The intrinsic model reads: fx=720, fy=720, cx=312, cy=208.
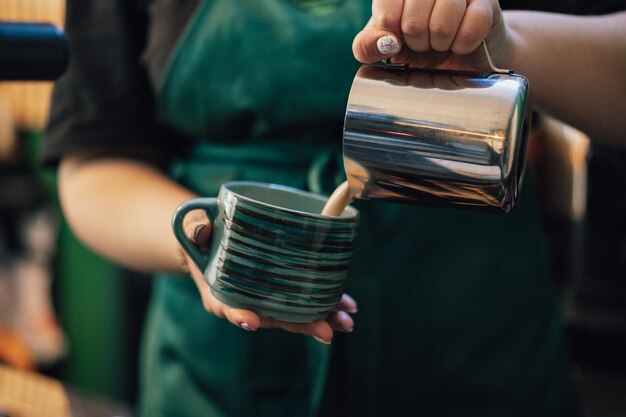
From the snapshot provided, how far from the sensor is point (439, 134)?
18.4 inches

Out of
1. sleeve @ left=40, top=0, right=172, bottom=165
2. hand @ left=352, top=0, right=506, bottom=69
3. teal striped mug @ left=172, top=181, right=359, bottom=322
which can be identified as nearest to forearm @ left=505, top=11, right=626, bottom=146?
hand @ left=352, top=0, right=506, bottom=69

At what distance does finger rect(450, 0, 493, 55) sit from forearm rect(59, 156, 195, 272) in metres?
0.33

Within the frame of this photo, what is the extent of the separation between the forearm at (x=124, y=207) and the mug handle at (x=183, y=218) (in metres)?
0.09

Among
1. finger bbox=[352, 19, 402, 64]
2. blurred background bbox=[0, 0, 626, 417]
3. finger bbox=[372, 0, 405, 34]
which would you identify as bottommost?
blurred background bbox=[0, 0, 626, 417]

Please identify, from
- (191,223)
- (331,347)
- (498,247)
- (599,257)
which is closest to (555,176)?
(599,257)

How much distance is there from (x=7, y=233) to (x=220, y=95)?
167 centimetres

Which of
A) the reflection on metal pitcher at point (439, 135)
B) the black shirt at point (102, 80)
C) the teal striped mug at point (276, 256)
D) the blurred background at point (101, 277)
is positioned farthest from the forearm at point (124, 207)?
the blurred background at point (101, 277)

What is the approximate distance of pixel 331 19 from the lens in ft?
2.33

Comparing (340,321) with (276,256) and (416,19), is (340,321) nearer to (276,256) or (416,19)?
(276,256)

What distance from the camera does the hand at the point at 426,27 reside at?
458 mm

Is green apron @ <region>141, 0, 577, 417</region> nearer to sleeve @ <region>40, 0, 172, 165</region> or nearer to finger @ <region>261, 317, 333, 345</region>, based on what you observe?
sleeve @ <region>40, 0, 172, 165</region>

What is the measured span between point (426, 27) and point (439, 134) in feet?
0.23

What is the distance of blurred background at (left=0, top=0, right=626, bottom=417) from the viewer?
1750mm

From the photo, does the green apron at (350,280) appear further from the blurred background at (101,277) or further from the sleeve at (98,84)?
the blurred background at (101,277)
